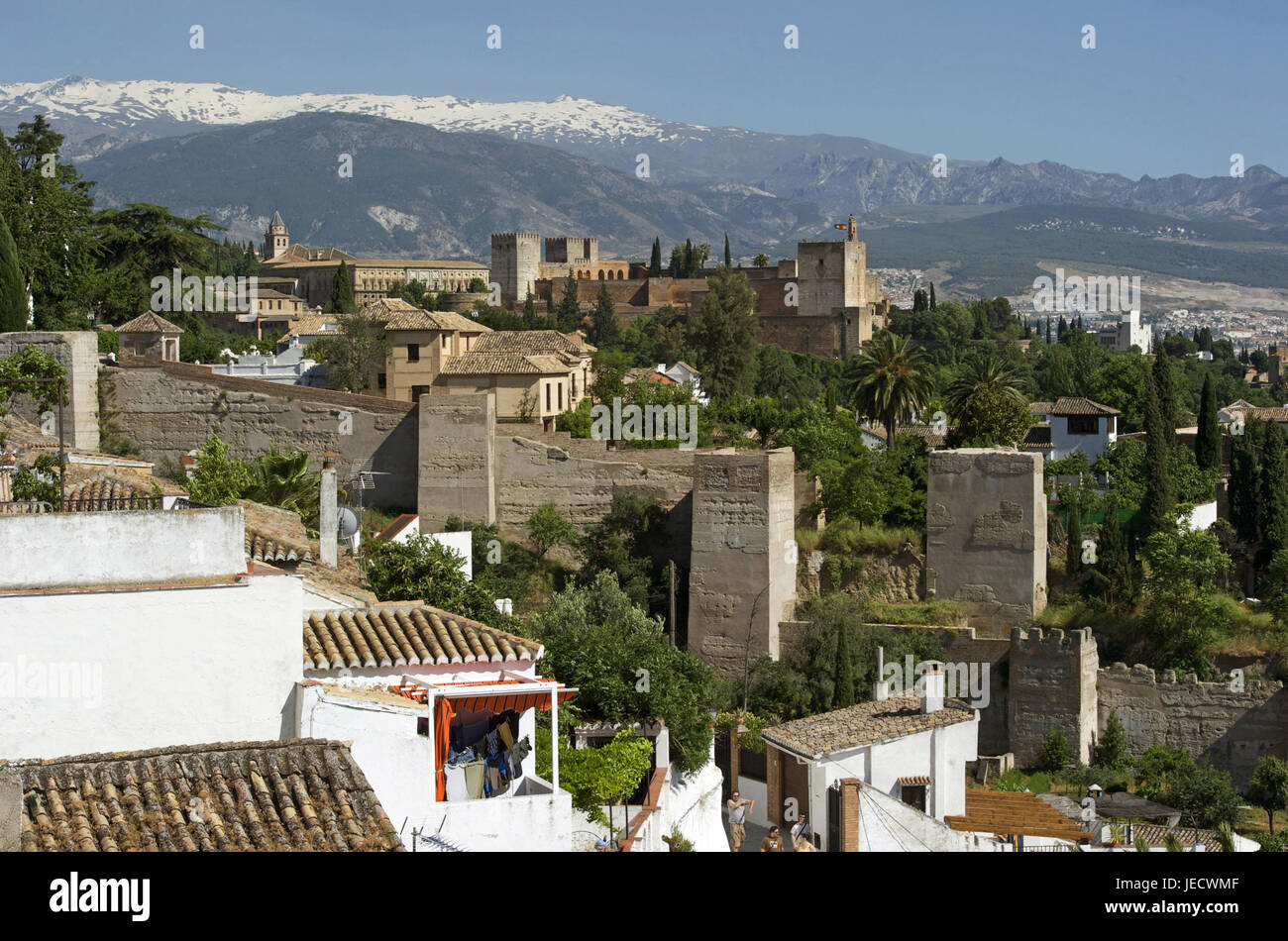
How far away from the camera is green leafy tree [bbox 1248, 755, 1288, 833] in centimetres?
2367

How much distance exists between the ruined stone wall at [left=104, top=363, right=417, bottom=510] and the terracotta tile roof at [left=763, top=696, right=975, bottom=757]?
38.8ft

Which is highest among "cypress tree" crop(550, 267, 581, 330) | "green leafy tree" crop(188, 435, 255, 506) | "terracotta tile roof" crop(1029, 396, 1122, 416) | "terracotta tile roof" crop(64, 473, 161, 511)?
"cypress tree" crop(550, 267, 581, 330)

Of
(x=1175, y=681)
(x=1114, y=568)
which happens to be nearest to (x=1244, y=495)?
(x=1114, y=568)

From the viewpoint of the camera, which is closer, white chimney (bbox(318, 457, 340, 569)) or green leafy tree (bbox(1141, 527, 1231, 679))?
white chimney (bbox(318, 457, 340, 569))

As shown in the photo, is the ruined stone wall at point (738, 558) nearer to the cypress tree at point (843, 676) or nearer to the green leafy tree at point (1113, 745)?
the cypress tree at point (843, 676)

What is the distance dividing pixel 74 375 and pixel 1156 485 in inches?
792

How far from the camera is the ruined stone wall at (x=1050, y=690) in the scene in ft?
82.8

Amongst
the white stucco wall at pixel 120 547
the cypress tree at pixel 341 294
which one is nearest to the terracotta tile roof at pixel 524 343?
the cypress tree at pixel 341 294

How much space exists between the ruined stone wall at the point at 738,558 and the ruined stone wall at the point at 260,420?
6285 millimetres

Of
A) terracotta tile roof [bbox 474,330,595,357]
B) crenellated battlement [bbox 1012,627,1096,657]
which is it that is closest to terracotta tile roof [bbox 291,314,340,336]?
terracotta tile roof [bbox 474,330,595,357]

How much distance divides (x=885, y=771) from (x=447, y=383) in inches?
714

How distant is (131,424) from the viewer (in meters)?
32.2

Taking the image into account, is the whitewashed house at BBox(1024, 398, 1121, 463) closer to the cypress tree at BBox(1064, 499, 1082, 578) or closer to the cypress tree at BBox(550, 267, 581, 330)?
the cypress tree at BBox(1064, 499, 1082, 578)
